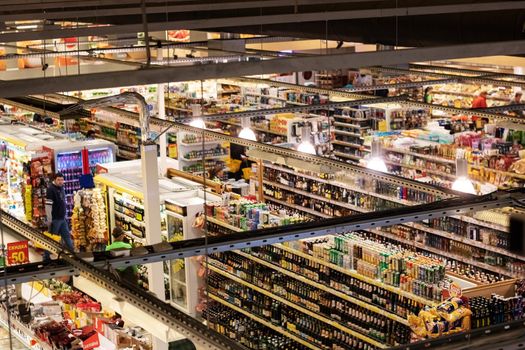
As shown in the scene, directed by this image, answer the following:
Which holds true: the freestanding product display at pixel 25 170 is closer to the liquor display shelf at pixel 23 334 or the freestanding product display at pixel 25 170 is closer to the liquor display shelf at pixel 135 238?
the liquor display shelf at pixel 135 238

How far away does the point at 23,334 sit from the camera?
798 cm

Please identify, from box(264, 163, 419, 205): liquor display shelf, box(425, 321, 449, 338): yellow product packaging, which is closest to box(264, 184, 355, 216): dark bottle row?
box(264, 163, 419, 205): liquor display shelf

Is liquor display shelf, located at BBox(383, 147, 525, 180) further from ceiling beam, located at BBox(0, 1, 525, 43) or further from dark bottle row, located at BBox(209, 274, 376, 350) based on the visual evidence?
ceiling beam, located at BBox(0, 1, 525, 43)

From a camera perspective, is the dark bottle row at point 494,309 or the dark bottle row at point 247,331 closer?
the dark bottle row at point 494,309

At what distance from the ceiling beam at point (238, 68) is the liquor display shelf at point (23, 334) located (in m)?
3.46

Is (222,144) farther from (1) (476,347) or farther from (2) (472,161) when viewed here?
(1) (476,347)

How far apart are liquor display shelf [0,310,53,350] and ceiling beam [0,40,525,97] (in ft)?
11.4

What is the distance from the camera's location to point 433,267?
8250 millimetres

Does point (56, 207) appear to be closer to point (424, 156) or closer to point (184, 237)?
point (184, 237)

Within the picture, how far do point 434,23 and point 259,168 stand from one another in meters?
6.20

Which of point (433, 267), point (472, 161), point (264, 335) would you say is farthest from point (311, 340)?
point (472, 161)

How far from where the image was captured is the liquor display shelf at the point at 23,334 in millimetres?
7660

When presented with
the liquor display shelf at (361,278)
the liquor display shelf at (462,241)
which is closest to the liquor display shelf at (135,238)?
the liquor display shelf at (361,278)

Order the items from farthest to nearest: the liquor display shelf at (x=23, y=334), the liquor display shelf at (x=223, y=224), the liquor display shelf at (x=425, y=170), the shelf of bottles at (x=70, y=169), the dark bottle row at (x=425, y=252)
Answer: the shelf of bottles at (x=70, y=169) < the liquor display shelf at (x=425, y=170) < the liquor display shelf at (x=223, y=224) < the dark bottle row at (x=425, y=252) < the liquor display shelf at (x=23, y=334)
